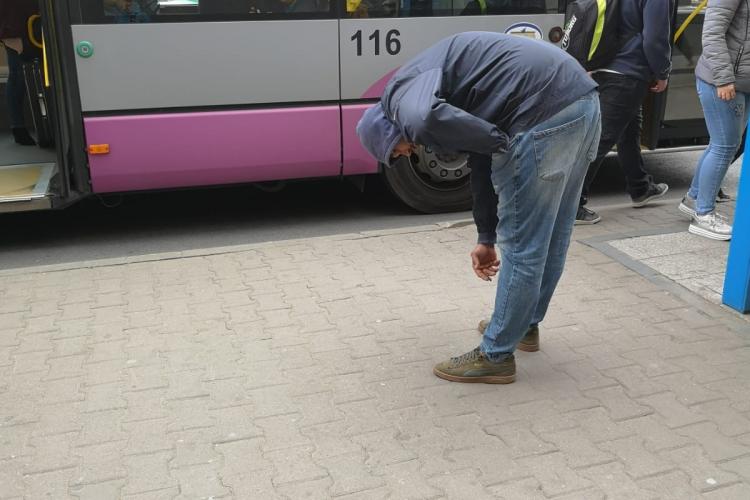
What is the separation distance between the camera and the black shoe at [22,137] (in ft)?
23.3

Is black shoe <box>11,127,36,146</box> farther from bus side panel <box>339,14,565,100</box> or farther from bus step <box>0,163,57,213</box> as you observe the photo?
bus side panel <box>339,14,565,100</box>

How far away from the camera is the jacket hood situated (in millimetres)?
2895

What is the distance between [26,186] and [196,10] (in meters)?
1.74

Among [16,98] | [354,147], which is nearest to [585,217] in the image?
[354,147]

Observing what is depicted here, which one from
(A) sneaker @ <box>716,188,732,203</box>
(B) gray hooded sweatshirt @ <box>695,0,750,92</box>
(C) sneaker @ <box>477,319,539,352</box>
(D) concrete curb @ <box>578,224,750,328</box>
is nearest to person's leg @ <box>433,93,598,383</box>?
(C) sneaker @ <box>477,319,539,352</box>

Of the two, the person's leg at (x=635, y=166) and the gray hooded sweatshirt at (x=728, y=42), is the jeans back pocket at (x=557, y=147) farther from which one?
the person's leg at (x=635, y=166)

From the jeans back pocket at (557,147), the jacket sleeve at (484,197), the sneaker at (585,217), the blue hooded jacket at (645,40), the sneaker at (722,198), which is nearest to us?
the jeans back pocket at (557,147)

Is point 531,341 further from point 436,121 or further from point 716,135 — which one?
point 716,135

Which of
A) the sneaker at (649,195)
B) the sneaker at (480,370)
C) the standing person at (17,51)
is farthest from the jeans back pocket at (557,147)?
the standing person at (17,51)

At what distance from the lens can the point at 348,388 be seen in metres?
3.50

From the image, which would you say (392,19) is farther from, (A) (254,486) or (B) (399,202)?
(A) (254,486)

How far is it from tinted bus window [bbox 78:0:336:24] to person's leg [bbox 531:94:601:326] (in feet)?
9.17

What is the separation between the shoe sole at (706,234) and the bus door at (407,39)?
67.3 inches

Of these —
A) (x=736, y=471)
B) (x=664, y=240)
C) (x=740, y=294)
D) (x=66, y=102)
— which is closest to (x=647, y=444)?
(x=736, y=471)
